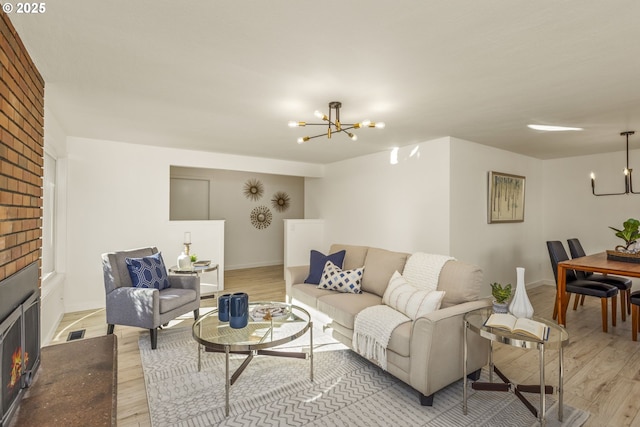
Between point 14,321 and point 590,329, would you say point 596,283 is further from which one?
point 14,321

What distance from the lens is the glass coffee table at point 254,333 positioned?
213 cm

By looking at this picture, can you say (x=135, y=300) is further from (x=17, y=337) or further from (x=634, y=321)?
(x=634, y=321)

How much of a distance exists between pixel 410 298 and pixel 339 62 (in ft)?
6.00

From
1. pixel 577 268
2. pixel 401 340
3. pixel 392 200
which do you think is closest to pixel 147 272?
pixel 401 340

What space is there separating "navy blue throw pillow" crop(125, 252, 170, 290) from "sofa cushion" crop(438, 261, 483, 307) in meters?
2.84

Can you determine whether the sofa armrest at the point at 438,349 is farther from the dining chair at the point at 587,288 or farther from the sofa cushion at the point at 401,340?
the dining chair at the point at 587,288

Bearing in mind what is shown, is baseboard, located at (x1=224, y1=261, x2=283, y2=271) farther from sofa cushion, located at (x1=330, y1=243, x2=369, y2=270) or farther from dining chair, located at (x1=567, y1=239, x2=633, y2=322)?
dining chair, located at (x1=567, y1=239, x2=633, y2=322)

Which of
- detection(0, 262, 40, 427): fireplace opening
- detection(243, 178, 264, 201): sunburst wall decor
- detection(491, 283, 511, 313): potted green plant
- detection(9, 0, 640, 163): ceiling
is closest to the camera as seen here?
detection(0, 262, 40, 427): fireplace opening

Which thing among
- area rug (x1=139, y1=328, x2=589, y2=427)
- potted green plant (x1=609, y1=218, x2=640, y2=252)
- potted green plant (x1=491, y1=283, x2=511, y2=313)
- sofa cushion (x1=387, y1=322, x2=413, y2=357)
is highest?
potted green plant (x1=609, y1=218, x2=640, y2=252)

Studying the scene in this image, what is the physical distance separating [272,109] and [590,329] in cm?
416

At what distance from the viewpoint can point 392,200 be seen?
193 inches

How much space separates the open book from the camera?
185cm

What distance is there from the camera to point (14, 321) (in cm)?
155

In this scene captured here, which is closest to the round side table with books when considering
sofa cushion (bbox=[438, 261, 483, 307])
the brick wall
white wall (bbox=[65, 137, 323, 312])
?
sofa cushion (bbox=[438, 261, 483, 307])
